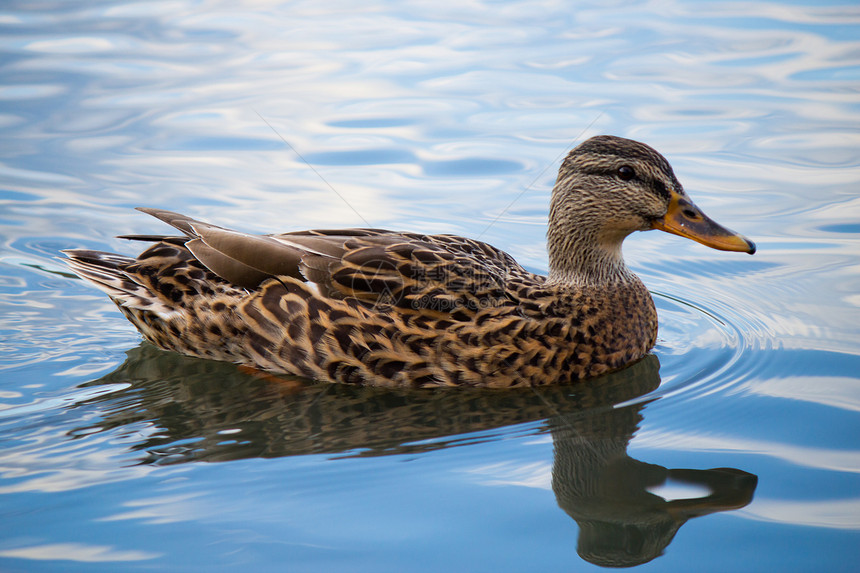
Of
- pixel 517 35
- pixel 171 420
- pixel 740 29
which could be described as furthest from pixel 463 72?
pixel 171 420

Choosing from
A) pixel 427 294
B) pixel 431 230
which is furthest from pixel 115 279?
pixel 431 230

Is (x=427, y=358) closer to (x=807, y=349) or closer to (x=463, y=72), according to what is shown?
(x=807, y=349)

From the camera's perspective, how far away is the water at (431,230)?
4574 millimetres

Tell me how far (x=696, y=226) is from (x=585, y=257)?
0.75 m

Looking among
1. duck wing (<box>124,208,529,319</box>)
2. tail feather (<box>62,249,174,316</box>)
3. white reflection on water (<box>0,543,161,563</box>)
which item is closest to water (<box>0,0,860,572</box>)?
white reflection on water (<box>0,543,161,563</box>)

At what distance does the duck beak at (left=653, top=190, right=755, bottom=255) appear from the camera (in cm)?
614

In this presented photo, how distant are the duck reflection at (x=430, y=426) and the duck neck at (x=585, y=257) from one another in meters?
0.64

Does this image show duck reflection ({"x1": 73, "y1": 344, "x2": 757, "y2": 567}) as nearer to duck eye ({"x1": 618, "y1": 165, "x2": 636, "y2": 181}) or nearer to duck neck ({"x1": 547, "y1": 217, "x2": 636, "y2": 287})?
duck neck ({"x1": 547, "y1": 217, "x2": 636, "y2": 287})

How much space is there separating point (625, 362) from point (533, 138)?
403 centimetres

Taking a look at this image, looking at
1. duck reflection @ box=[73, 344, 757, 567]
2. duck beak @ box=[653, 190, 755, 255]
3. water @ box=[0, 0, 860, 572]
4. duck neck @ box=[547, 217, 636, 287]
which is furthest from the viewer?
duck neck @ box=[547, 217, 636, 287]

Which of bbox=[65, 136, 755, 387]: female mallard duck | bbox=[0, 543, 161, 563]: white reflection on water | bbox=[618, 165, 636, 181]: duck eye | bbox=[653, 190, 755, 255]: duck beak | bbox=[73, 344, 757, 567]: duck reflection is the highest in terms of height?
bbox=[618, 165, 636, 181]: duck eye

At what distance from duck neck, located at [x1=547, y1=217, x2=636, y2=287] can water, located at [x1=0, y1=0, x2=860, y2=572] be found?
2.22 feet

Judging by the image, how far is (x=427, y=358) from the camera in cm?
596

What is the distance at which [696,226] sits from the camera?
6.17 meters
